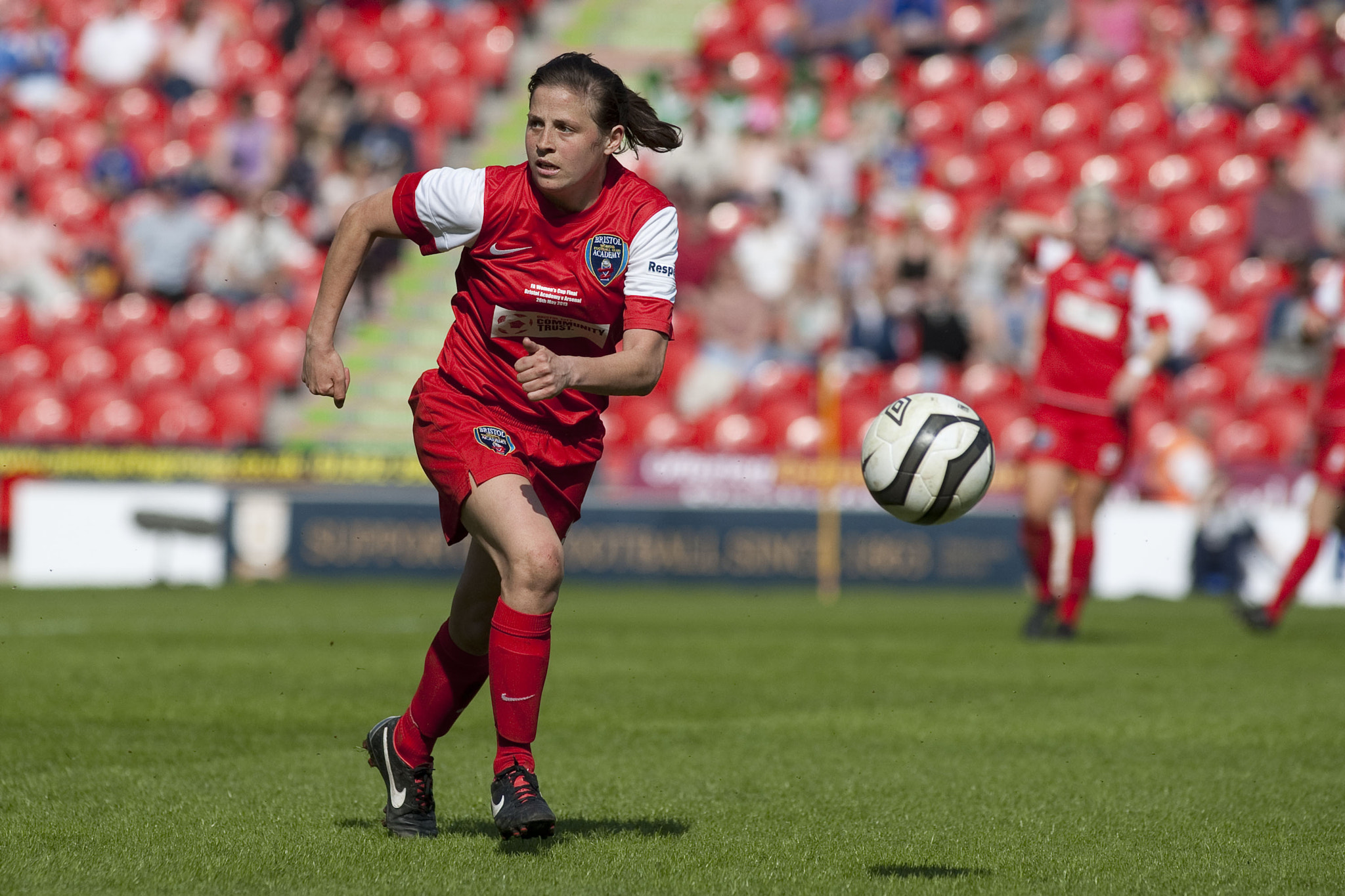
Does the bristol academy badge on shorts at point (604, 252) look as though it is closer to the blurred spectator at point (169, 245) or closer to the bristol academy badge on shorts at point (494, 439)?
the bristol academy badge on shorts at point (494, 439)

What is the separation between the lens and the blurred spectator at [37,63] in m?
22.3

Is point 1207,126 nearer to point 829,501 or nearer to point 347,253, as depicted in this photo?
point 829,501

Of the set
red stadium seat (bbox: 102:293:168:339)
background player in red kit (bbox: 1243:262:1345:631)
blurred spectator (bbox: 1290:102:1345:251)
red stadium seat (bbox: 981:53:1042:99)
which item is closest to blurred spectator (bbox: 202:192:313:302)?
red stadium seat (bbox: 102:293:168:339)

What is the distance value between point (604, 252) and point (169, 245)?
15.2 meters

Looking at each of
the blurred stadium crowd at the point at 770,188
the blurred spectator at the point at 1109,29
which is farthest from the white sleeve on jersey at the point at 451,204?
the blurred spectator at the point at 1109,29

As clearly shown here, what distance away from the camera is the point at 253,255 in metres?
18.3

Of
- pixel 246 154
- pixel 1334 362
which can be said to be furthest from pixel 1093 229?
pixel 246 154

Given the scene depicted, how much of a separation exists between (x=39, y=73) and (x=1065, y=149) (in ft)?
42.8

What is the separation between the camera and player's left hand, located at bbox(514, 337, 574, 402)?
13.3 ft

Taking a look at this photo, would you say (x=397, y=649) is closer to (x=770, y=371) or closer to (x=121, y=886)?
(x=121, y=886)

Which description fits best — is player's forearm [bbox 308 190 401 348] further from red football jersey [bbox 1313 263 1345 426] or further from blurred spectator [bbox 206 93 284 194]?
blurred spectator [bbox 206 93 284 194]

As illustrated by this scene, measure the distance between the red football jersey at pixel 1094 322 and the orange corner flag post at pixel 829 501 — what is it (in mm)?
4362

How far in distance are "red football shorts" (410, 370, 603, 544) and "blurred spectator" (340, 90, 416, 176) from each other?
47.3 feet

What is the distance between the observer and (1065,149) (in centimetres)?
1944
